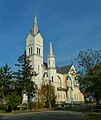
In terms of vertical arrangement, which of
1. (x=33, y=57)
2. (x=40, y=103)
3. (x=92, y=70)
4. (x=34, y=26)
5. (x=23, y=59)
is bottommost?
(x=40, y=103)

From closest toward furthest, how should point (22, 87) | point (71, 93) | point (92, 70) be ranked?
point (92, 70) < point (22, 87) < point (71, 93)

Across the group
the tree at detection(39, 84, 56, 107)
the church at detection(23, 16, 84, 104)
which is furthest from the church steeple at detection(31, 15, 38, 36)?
the tree at detection(39, 84, 56, 107)

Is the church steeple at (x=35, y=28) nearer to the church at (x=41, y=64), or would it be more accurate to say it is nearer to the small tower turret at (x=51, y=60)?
the church at (x=41, y=64)

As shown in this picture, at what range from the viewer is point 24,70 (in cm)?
6506

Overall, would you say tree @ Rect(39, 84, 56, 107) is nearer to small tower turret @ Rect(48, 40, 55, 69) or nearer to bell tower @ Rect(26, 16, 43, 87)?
bell tower @ Rect(26, 16, 43, 87)

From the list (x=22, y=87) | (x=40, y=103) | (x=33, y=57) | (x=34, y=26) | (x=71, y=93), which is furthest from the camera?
(x=71, y=93)

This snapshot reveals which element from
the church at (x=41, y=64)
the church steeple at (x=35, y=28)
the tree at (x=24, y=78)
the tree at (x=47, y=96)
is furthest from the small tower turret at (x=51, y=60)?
the tree at (x=24, y=78)

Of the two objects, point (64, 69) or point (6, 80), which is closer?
point (6, 80)

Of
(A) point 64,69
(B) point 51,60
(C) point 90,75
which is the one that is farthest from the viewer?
(A) point 64,69

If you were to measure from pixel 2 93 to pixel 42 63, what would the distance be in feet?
130

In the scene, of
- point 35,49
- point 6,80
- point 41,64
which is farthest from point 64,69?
→ point 6,80

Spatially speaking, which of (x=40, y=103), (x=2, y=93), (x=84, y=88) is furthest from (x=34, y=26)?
(x=84, y=88)

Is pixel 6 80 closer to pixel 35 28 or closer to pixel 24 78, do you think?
pixel 24 78

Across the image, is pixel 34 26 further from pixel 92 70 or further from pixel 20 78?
pixel 92 70
